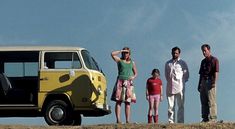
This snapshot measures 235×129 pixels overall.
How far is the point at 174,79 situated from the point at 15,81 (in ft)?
15.1

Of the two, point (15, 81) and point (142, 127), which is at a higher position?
point (15, 81)

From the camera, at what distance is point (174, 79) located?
49.7 feet

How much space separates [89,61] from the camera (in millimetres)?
16375

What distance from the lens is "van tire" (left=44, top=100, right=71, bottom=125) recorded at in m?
15.7

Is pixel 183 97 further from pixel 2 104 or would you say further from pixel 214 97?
pixel 2 104

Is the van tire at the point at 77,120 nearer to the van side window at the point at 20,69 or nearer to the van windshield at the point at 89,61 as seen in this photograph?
the van windshield at the point at 89,61

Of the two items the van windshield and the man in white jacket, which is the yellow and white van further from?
the man in white jacket

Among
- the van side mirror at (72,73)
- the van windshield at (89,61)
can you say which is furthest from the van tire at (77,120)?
the van windshield at (89,61)

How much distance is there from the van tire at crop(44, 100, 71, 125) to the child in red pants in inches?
91.3

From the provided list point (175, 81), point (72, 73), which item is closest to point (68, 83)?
point (72, 73)

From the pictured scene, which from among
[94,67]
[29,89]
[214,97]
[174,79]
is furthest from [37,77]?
[214,97]

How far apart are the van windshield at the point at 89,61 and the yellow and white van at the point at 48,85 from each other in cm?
4

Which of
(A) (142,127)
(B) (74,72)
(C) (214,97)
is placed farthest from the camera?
(B) (74,72)

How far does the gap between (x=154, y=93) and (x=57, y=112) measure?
2.83m
